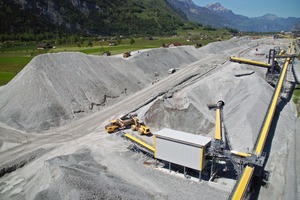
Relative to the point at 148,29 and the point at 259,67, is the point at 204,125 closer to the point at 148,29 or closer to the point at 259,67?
the point at 259,67

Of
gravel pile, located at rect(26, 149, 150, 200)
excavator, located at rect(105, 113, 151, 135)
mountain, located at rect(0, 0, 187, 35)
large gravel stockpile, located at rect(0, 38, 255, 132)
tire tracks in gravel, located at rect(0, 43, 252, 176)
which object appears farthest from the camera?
mountain, located at rect(0, 0, 187, 35)

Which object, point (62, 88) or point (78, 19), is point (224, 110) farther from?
point (78, 19)

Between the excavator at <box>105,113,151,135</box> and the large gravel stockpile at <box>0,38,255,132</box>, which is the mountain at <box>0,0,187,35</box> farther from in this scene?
the excavator at <box>105,113,151,135</box>

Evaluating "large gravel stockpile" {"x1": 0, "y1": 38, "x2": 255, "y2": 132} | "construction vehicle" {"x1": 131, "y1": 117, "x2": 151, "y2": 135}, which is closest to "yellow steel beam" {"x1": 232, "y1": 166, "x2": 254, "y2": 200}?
"construction vehicle" {"x1": 131, "y1": 117, "x2": 151, "y2": 135}

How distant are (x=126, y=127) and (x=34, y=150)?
35.4ft

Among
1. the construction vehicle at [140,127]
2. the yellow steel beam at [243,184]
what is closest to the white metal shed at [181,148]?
the yellow steel beam at [243,184]

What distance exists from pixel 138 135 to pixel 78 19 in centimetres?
13948

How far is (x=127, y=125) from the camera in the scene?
33469 mm

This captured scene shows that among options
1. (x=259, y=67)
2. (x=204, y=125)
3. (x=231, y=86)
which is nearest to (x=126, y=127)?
(x=204, y=125)

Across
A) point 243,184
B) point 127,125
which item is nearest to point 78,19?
point 127,125

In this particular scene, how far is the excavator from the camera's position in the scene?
3133 cm

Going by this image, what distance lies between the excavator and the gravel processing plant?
12 centimetres

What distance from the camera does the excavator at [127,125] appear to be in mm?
31333

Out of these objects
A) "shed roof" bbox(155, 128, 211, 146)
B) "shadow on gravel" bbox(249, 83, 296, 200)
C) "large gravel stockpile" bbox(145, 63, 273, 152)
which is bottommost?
"shadow on gravel" bbox(249, 83, 296, 200)
